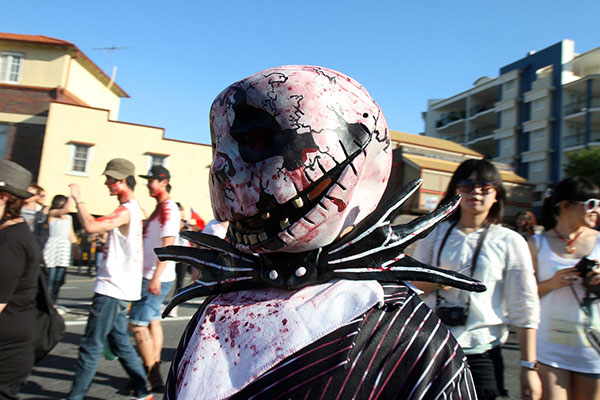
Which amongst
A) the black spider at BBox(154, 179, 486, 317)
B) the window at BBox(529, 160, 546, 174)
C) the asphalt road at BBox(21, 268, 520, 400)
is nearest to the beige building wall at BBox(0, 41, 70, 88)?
the asphalt road at BBox(21, 268, 520, 400)

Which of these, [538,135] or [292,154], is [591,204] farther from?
[538,135]

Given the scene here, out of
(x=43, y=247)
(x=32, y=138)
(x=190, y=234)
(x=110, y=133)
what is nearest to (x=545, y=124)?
(x=110, y=133)

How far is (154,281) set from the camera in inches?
159

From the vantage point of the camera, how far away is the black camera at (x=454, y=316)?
7.30ft

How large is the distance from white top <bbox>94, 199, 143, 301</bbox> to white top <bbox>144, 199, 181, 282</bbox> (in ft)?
0.94

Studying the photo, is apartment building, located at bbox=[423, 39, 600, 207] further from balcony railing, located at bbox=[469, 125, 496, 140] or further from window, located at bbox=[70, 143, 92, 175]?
window, located at bbox=[70, 143, 92, 175]

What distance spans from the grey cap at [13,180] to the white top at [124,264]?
1.03 meters

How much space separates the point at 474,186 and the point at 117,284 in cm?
279

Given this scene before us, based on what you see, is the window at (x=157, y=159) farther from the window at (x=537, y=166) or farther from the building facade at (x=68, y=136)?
the window at (x=537, y=166)

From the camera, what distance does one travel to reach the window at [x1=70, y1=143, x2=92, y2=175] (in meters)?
18.5

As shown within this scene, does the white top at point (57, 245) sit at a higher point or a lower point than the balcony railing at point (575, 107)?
lower

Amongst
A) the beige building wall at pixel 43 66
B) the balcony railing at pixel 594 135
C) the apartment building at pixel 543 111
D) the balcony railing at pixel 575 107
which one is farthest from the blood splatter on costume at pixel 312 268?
the balcony railing at pixel 575 107

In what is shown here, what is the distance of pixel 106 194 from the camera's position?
723 inches

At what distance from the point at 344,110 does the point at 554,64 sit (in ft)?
Answer: 130
